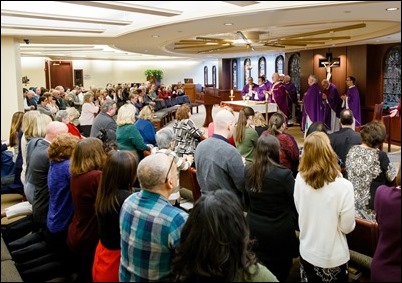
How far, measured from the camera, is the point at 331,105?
9.98m

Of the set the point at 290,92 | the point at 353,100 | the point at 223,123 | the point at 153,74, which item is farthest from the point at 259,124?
the point at 153,74

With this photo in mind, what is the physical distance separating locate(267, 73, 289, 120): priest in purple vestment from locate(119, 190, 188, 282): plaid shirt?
30.7 feet

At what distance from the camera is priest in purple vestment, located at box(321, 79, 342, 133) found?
393 inches

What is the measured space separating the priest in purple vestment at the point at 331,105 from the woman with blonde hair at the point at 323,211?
808 cm

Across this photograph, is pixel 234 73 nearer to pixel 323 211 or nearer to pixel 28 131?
pixel 28 131

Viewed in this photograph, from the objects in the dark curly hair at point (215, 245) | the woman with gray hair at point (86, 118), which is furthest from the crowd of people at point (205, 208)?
the woman with gray hair at point (86, 118)

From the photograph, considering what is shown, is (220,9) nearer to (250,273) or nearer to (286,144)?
(286,144)

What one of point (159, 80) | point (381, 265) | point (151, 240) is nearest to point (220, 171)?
point (151, 240)

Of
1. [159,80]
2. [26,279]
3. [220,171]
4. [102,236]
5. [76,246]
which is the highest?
[159,80]

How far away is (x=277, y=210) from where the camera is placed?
7.90 feet

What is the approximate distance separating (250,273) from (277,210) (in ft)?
3.21

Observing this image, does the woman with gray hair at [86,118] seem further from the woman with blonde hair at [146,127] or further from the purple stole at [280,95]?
the purple stole at [280,95]

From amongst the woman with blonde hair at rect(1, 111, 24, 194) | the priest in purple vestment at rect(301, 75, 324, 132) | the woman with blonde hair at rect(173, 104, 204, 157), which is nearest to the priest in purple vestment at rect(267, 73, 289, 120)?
the priest in purple vestment at rect(301, 75, 324, 132)

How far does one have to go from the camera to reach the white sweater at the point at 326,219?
2.16 metres
